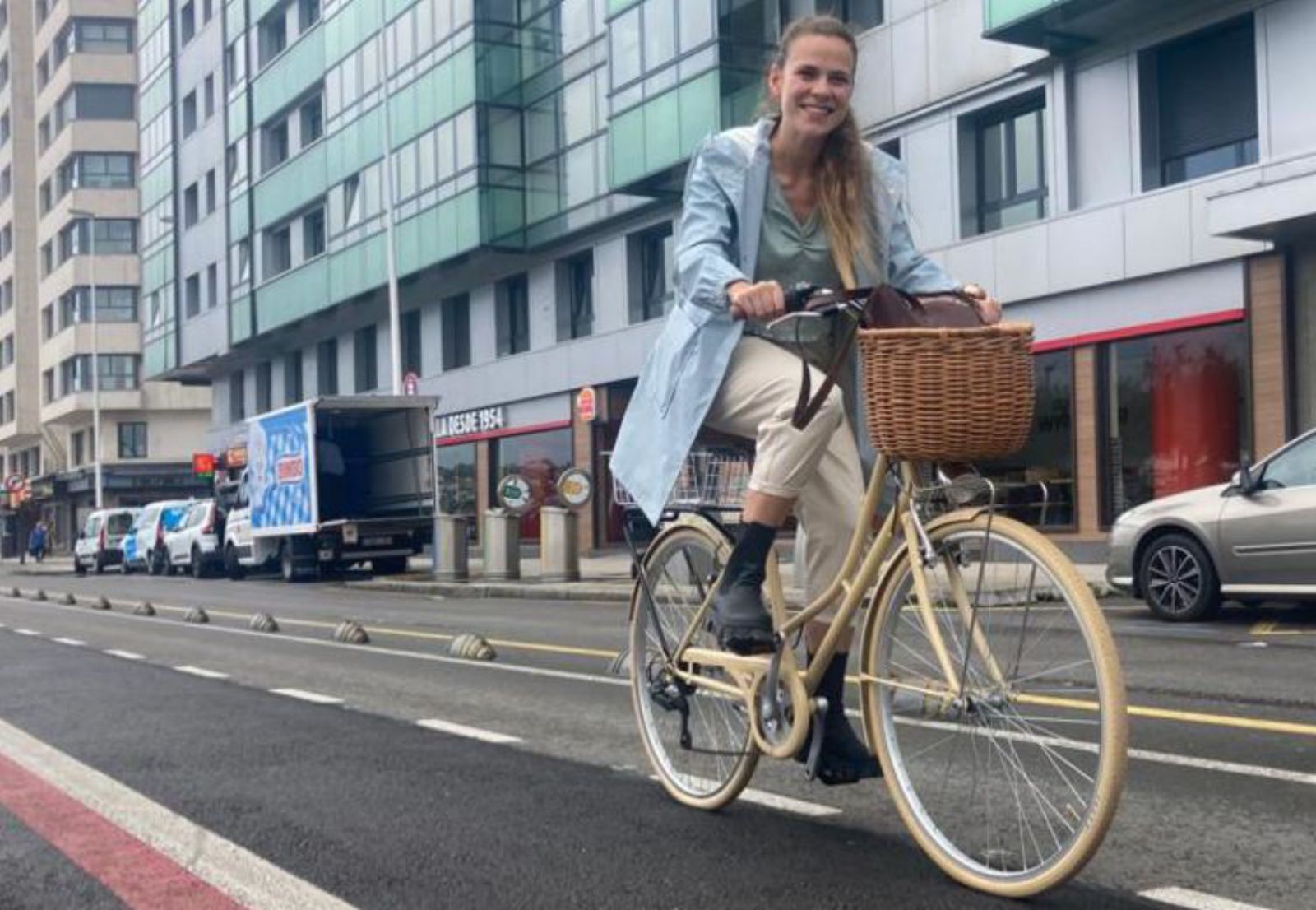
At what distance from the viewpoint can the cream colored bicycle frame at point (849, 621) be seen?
361 cm

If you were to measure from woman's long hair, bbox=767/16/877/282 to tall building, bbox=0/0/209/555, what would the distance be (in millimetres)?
66599

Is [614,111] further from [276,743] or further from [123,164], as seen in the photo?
[123,164]

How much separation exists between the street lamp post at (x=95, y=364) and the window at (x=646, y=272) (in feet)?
125

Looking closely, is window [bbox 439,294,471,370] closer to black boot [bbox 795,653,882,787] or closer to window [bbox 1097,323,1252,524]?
window [bbox 1097,323,1252,524]

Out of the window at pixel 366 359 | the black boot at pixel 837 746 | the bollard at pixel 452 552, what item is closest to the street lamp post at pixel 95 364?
the window at pixel 366 359

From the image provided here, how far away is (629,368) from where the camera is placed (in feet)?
98.7

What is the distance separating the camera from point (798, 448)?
3.99m

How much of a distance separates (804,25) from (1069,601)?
186 centimetres

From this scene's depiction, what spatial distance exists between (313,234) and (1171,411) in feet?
99.4

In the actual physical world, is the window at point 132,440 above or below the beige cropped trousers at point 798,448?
above

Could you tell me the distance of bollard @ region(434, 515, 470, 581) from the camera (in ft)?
81.5

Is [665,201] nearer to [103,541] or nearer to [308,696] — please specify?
[308,696]

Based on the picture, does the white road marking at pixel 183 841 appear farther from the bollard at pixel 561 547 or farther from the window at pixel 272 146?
the window at pixel 272 146

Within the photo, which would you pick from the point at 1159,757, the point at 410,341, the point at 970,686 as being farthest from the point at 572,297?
the point at 970,686
